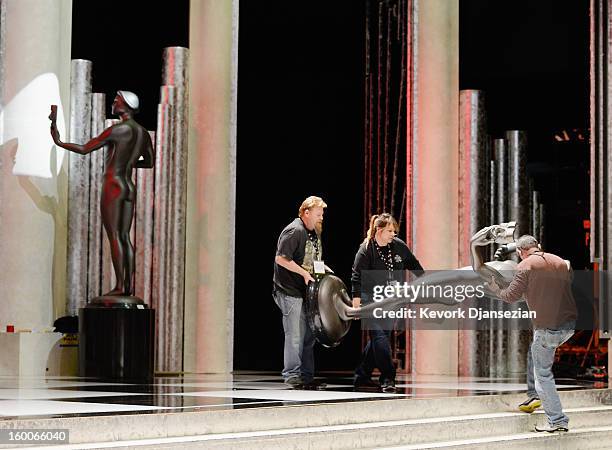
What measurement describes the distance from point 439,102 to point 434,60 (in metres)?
0.46

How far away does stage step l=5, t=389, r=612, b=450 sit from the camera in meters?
5.04

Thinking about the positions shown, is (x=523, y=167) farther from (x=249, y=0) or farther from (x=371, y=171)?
(x=249, y=0)

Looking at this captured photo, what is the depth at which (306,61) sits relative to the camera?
12758 mm

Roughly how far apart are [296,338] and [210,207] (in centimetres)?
337

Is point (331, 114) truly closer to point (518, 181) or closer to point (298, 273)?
point (518, 181)

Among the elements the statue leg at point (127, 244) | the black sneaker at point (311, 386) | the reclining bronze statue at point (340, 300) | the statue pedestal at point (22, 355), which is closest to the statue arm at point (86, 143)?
the statue leg at point (127, 244)

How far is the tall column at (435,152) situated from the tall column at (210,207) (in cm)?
203

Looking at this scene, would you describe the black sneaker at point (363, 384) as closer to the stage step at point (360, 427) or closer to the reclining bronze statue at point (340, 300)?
the reclining bronze statue at point (340, 300)

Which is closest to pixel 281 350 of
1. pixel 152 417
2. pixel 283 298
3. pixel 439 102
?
pixel 439 102

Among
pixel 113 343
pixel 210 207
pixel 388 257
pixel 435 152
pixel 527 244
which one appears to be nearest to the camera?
pixel 527 244

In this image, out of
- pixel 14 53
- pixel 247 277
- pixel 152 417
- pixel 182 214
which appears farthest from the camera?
pixel 247 277

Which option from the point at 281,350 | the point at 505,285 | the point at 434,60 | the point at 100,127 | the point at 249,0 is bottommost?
the point at 281,350

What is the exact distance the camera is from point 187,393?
719 cm

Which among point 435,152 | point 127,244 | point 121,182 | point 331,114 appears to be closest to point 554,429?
point 127,244
